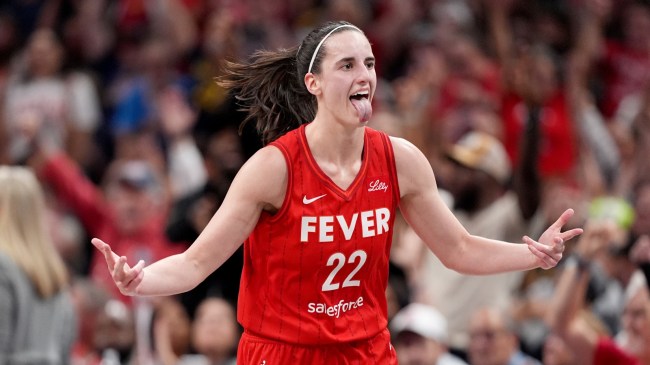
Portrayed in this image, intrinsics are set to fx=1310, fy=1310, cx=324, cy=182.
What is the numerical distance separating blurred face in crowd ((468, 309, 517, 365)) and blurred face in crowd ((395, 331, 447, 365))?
230mm

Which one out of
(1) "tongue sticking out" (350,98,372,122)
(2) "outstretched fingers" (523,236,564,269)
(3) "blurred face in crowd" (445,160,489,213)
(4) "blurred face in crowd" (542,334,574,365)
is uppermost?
(1) "tongue sticking out" (350,98,372,122)

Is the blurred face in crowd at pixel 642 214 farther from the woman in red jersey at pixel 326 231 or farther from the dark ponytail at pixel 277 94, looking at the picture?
the dark ponytail at pixel 277 94

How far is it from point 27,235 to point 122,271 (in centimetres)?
234

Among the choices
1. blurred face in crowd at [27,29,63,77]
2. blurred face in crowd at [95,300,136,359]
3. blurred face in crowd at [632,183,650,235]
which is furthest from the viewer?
blurred face in crowd at [27,29,63,77]

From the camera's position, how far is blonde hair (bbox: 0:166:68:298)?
21.8 feet

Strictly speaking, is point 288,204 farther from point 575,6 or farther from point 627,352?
point 575,6

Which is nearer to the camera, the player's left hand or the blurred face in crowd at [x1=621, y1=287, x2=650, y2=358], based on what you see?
the player's left hand

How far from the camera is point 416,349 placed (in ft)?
23.4

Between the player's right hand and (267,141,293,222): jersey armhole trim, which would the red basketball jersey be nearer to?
(267,141,293,222): jersey armhole trim

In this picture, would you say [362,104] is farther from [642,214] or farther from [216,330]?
[642,214]

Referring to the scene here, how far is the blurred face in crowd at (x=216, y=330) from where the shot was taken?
749cm

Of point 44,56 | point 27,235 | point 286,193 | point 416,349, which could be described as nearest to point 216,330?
point 416,349

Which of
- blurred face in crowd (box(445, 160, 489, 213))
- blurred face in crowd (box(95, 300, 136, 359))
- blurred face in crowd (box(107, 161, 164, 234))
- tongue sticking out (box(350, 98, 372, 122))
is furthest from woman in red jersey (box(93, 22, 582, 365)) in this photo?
blurred face in crowd (box(107, 161, 164, 234))

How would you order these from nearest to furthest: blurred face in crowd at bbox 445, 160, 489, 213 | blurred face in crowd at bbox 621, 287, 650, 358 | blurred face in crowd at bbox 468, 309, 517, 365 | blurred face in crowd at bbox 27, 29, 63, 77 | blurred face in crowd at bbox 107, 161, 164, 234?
blurred face in crowd at bbox 621, 287, 650, 358
blurred face in crowd at bbox 468, 309, 517, 365
blurred face in crowd at bbox 445, 160, 489, 213
blurred face in crowd at bbox 107, 161, 164, 234
blurred face in crowd at bbox 27, 29, 63, 77
